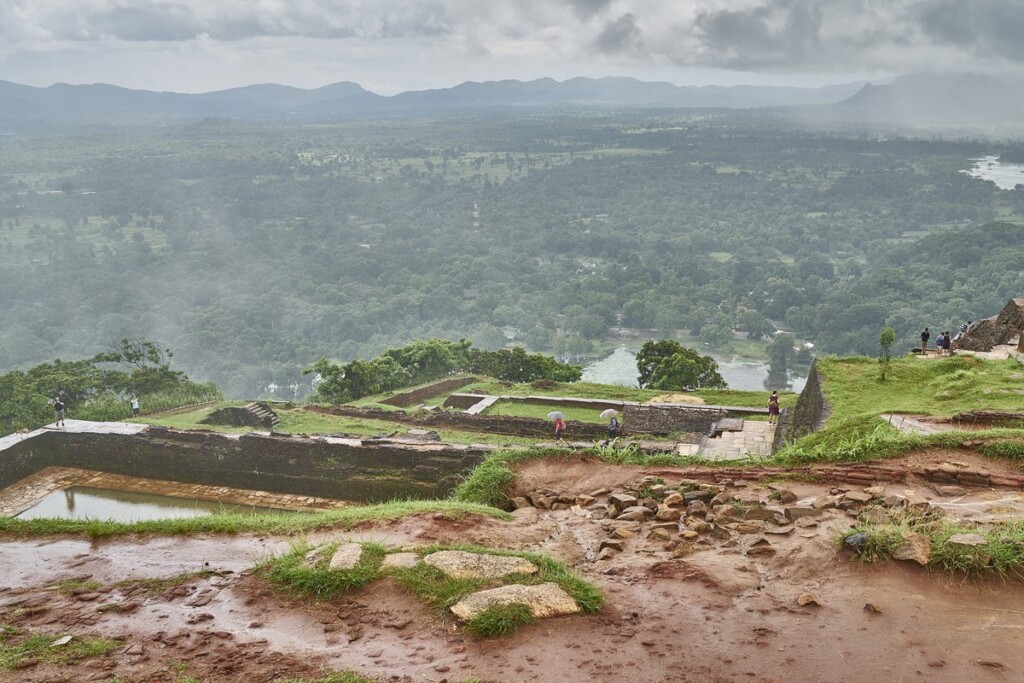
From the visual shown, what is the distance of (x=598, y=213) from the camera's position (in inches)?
5463

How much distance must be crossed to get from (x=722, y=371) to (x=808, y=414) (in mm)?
44605

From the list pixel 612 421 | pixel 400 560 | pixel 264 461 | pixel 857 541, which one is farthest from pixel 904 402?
pixel 264 461

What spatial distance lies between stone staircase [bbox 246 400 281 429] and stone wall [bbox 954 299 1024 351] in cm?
Result: 1776

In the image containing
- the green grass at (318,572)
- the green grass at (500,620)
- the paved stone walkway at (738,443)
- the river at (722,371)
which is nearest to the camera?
the green grass at (500,620)

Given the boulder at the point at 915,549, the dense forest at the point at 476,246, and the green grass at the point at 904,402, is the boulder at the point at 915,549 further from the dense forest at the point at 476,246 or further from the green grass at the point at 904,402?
the dense forest at the point at 476,246

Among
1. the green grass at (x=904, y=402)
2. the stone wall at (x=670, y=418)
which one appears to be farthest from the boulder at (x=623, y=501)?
the stone wall at (x=670, y=418)

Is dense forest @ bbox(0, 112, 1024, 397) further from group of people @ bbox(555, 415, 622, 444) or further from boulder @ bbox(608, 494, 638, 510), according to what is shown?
boulder @ bbox(608, 494, 638, 510)

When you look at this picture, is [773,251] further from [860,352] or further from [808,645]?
[808,645]

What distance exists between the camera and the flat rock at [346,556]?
732cm

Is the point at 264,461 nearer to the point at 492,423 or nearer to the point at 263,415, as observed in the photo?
the point at 263,415

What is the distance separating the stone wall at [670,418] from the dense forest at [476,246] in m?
45.7

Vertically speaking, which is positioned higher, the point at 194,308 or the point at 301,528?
the point at 301,528

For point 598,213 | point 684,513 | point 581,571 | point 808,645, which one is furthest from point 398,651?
point 598,213

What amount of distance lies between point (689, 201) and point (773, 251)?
39.5m
